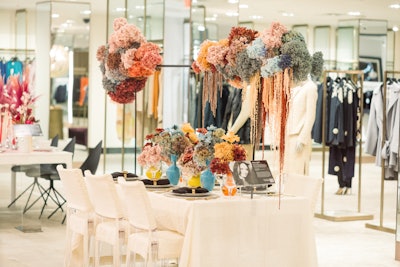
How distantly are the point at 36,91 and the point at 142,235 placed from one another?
10591mm

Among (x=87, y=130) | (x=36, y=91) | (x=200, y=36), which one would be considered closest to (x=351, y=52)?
(x=87, y=130)

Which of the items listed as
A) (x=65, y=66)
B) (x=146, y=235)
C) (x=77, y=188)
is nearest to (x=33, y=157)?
(x=77, y=188)

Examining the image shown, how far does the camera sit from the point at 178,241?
20.9ft

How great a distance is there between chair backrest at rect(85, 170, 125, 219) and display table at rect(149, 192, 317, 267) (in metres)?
0.28

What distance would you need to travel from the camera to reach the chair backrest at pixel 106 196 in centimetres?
681

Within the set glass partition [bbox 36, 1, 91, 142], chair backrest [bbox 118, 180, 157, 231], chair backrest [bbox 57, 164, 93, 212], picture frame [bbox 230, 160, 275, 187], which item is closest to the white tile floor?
chair backrest [bbox 57, 164, 93, 212]

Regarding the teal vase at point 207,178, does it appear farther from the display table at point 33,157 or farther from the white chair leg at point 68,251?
the display table at point 33,157

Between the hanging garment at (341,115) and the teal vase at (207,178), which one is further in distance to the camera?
the hanging garment at (341,115)

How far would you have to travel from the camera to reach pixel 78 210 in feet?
24.1

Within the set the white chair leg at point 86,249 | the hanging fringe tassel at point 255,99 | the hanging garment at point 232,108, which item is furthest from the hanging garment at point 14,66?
the hanging fringe tassel at point 255,99

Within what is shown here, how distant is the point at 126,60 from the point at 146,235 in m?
1.75

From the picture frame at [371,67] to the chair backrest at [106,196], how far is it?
52.7 ft

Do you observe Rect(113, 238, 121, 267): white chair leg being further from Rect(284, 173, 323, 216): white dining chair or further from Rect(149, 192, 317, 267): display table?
Rect(284, 173, 323, 216): white dining chair

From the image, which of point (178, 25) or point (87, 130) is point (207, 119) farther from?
point (87, 130)
